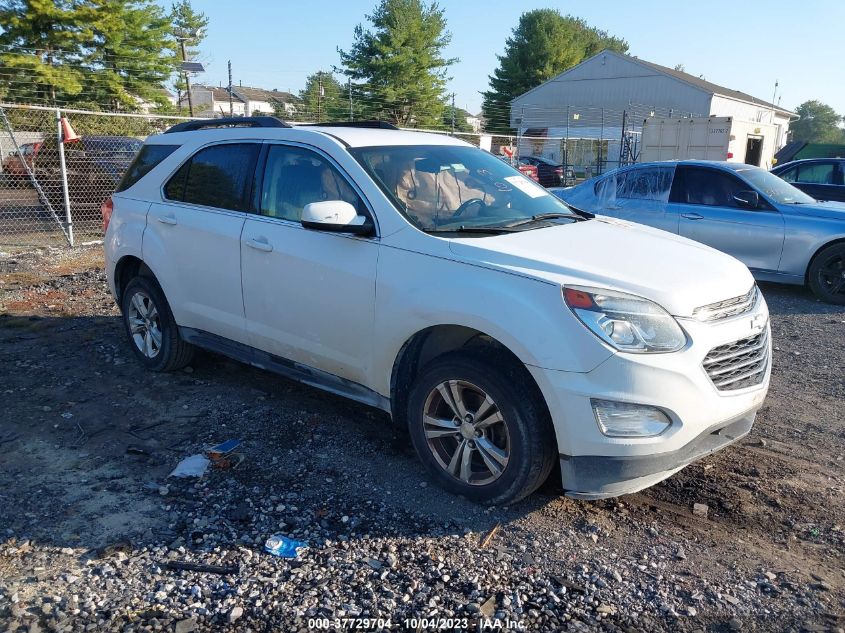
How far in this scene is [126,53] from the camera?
2877 cm

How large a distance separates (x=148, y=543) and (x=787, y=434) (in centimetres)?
389

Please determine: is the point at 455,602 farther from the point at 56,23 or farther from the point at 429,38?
the point at 429,38

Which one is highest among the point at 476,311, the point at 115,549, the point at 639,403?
the point at 476,311

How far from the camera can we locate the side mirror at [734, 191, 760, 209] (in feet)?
28.3

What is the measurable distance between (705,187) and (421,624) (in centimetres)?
792

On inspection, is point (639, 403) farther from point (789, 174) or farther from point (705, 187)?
point (789, 174)

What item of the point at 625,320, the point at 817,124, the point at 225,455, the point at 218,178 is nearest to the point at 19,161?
the point at 218,178

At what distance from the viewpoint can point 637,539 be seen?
11.1 feet

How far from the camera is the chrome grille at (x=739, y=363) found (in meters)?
3.31

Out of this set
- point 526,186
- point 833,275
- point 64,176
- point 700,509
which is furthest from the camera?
point 64,176

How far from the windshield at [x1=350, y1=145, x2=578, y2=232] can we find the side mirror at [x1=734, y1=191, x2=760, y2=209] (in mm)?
4936

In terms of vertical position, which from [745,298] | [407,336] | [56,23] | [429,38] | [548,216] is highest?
[429,38]

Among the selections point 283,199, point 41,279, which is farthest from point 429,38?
point 283,199

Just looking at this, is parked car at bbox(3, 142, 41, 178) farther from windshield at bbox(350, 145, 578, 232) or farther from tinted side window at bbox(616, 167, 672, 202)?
windshield at bbox(350, 145, 578, 232)
